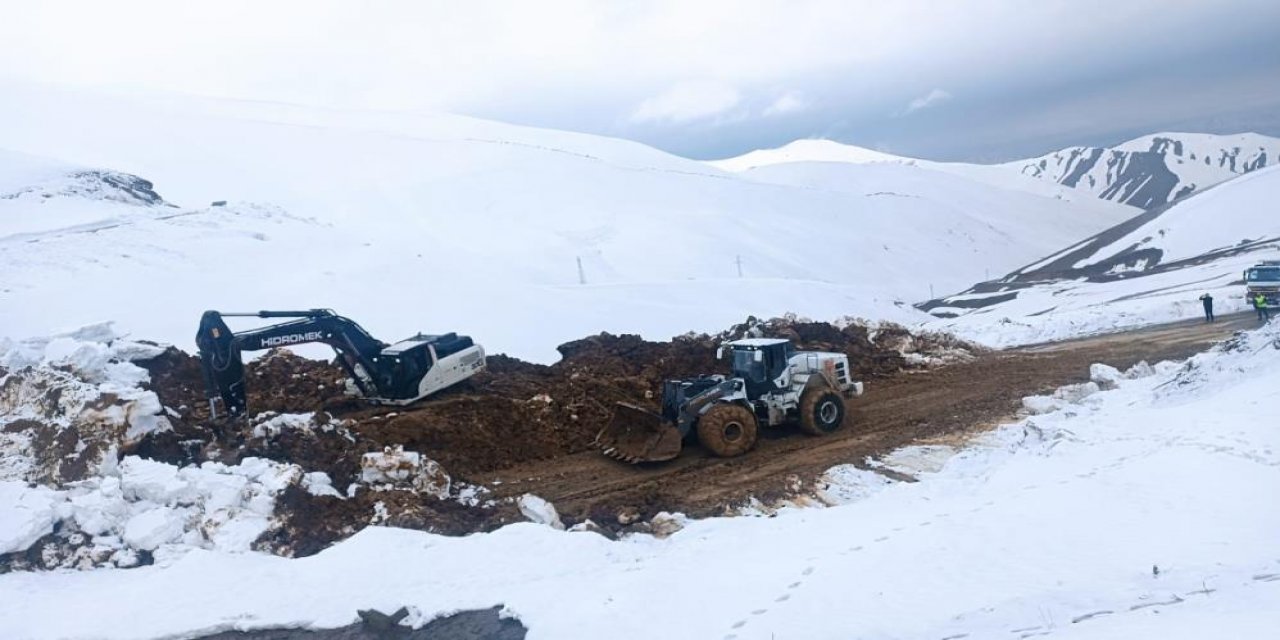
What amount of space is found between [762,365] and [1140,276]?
3953cm

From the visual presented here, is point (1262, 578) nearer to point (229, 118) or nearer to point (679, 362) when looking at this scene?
point (679, 362)

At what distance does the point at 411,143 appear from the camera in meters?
72.8

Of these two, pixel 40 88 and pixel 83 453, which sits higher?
pixel 40 88

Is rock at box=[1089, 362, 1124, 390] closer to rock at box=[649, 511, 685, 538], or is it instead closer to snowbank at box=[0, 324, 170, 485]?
rock at box=[649, 511, 685, 538]

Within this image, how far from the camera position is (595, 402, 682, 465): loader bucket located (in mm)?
12453

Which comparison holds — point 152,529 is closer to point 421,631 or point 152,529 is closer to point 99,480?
point 99,480

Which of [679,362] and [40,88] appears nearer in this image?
[679,362]

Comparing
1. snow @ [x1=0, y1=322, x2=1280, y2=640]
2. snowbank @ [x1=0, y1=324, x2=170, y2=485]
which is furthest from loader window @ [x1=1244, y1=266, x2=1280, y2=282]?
snowbank @ [x1=0, y1=324, x2=170, y2=485]

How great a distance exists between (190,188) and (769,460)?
4784 centimetres

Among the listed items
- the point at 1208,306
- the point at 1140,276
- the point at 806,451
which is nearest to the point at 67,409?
the point at 806,451

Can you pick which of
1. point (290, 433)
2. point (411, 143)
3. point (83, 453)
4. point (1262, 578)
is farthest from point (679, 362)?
point (411, 143)

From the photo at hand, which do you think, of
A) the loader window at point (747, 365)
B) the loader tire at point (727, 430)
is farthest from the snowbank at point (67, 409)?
the loader window at point (747, 365)

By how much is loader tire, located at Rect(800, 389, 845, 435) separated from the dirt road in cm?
21

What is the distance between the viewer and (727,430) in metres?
12.6
